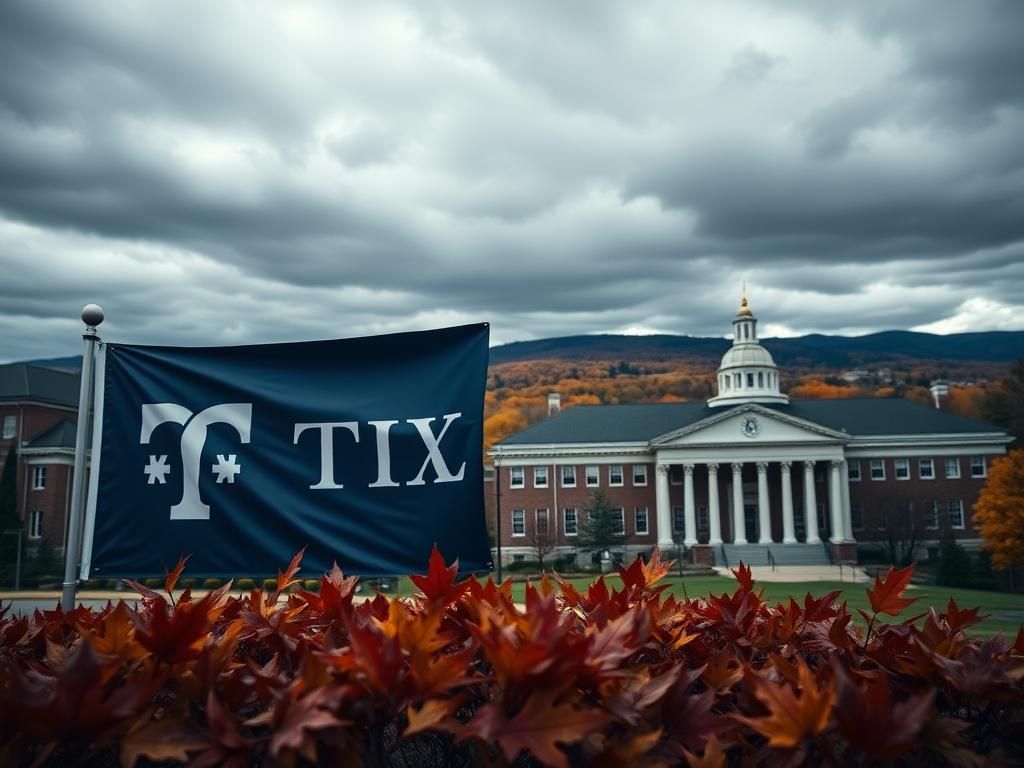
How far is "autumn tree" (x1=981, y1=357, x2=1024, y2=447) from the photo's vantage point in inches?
2982

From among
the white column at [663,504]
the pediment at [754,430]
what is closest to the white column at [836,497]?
the pediment at [754,430]

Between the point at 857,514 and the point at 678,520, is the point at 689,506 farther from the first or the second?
the point at 857,514

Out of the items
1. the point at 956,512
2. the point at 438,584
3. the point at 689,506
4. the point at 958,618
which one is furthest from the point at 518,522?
the point at 438,584

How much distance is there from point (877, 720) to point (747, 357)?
74921 mm

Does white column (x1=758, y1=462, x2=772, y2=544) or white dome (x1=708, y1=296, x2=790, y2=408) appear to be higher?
white dome (x1=708, y1=296, x2=790, y2=408)

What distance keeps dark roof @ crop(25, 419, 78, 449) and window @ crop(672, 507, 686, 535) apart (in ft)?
167

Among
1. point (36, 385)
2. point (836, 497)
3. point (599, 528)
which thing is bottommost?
point (599, 528)

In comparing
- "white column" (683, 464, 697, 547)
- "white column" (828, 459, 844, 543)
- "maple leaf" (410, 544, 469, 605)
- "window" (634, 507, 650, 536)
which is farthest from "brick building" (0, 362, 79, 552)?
"maple leaf" (410, 544, 469, 605)

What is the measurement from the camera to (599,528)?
195 ft

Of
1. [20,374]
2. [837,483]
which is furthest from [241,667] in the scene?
[20,374]

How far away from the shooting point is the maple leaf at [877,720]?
2166 millimetres

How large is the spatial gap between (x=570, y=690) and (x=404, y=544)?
2329mm

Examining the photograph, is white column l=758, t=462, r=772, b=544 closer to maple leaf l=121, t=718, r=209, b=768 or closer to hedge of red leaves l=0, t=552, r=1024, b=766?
hedge of red leaves l=0, t=552, r=1024, b=766

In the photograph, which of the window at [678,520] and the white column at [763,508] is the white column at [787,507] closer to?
the white column at [763,508]
